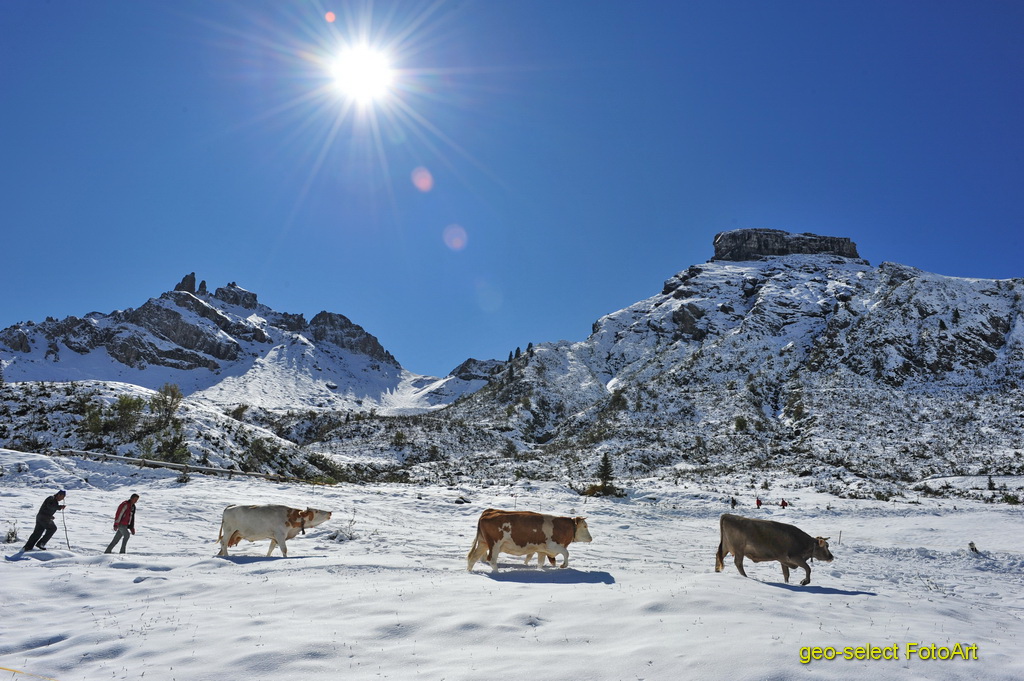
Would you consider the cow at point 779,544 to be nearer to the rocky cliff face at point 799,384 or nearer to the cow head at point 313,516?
the cow head at point 313,516

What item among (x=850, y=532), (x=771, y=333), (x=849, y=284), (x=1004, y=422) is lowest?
(x=850, y=532)

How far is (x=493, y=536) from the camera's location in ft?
35.5

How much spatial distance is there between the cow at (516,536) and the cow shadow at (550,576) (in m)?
0.34

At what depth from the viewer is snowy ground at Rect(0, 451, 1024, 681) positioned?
4.89 meters

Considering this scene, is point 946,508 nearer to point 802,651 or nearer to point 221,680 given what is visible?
point 802,651

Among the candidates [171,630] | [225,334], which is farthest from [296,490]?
[225,334]

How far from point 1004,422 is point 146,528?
208 feet

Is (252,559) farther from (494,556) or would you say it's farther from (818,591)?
(818,591)

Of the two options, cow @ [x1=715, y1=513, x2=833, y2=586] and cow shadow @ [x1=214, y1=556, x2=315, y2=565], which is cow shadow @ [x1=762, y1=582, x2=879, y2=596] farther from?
cow shadow @ [x1=214, y1=556, x2=315, y2=565]

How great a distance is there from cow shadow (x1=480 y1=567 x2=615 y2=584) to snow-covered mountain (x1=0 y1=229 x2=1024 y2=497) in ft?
82.1

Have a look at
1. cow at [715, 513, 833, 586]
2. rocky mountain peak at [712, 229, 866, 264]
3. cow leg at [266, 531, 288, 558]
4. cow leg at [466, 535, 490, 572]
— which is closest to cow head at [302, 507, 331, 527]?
cow leg at [266, 531, 288, 558]

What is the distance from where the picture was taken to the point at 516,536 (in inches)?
423

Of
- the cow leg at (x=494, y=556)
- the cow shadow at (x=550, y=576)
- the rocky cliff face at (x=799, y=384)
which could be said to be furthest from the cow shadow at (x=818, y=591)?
the rocky cliff face at (x=799, y=384)

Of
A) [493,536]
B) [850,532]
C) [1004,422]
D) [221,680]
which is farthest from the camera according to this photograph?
[1004,422]
